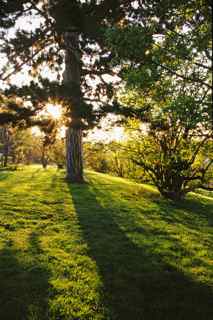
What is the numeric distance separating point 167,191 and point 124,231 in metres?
7.90

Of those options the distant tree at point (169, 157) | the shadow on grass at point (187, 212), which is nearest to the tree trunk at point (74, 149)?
the distant tree at point (169, 157)

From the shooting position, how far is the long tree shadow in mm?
6719

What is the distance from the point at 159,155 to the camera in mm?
16234

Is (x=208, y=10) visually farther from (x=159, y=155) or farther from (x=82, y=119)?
(x=159, y=155)

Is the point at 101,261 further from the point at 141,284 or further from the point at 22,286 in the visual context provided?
the point at 22,286

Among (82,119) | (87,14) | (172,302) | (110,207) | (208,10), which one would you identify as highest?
(87,14)

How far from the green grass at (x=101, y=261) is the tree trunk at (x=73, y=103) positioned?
184 inches

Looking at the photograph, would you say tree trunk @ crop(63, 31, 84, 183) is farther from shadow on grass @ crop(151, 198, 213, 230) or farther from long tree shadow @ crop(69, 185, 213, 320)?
shadow on grass @ crop(151, 198, 213, 230)

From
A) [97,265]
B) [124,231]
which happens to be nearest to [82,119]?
[124,231]

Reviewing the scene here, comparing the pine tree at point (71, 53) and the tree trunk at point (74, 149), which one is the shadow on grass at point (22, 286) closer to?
the pine tree at point (71, 53)

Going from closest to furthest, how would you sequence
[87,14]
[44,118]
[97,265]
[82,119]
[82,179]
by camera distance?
[97,265] → [87,14] → [82,119] → [44,118] → [82,179]

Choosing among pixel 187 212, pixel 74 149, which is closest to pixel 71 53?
pixel 74 149

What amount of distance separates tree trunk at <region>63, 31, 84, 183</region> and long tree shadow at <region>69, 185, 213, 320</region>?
5381 mm

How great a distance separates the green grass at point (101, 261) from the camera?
6707 millimetres
